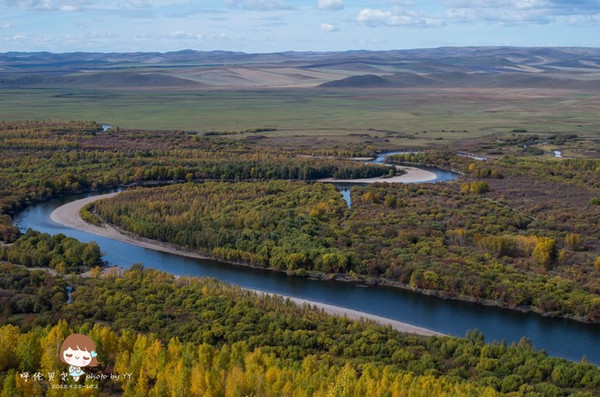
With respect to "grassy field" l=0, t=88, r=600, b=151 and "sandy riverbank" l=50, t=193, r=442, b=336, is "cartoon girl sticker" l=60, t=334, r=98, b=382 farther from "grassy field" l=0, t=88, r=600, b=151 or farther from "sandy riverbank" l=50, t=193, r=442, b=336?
"grassy field" l=0, t=88, r=600, b=151

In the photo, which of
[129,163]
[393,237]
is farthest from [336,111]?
[393,237]

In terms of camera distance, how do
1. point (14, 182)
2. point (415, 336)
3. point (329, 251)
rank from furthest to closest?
point (14, 182), point (329, 251), point (415, 336)

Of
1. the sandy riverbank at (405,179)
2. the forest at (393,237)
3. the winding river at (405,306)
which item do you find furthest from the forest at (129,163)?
the winding river at (405,306)

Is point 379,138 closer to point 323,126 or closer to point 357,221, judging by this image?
point 323,126

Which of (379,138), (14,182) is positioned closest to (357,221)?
(14,182)

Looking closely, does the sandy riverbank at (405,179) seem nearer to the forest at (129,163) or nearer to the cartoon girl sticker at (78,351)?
the forest at (129,163)

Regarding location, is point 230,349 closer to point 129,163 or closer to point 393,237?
point 393,237

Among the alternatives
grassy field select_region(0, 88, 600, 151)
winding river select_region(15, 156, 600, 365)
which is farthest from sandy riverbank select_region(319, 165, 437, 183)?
winding river select_region(15, 156, 600, 365)
